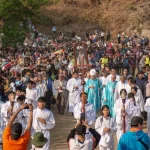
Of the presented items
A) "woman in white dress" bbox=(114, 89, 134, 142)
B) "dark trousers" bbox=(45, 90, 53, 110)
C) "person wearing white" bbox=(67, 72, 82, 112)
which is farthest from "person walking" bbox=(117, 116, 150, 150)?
"dark trousers" bbox=(45, 90, 53, 110)

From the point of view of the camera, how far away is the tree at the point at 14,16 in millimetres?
21375

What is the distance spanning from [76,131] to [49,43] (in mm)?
28228

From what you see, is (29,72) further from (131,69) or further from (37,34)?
(37,34)

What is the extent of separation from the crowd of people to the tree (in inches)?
49.2

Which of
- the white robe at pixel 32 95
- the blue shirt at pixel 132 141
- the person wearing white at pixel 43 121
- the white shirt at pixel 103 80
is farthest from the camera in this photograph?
the white shirt at pixel 103 80

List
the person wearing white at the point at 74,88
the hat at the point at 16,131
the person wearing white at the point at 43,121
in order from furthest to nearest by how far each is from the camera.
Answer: the person wearing white at the point at 74,88
the person wearing white at the point at 43,121
the hat at the point at 16,131

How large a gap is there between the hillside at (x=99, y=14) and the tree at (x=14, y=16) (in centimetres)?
1778

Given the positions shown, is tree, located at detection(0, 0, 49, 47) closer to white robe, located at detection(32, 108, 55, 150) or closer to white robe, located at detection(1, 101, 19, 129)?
white robe, located at detection(1, 101, 19, 129)

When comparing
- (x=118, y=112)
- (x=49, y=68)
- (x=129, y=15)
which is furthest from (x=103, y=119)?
(x=129, y=15)

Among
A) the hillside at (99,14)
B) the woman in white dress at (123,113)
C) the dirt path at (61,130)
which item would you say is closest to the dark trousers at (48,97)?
the dirt path at (61,130)

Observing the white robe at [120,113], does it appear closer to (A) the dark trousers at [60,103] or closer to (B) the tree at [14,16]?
(A) the dark trousers at [60,103]

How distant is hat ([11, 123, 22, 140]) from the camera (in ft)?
24.1

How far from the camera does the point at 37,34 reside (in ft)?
126

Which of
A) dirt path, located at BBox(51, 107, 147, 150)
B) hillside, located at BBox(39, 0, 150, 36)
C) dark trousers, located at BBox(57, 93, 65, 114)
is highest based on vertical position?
hillside, located at BBox(39, 0, 150, 36)
